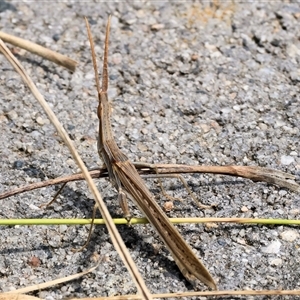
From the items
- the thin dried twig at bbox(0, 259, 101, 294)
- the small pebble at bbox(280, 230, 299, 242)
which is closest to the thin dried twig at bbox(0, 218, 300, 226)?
the small pebble at bbox(280, 230, 299, 242)

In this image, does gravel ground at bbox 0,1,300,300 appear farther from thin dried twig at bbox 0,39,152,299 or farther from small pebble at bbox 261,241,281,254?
thin dried twig at bbox 0,39,152,299

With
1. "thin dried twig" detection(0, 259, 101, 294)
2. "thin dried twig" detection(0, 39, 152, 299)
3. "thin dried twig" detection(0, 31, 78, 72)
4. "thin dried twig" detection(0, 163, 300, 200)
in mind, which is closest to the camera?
"thin dried twig" detection(0, 39, 152, 299)

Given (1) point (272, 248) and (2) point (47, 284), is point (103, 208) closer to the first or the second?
(2) point (47, 284)

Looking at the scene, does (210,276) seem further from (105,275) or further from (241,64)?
(241,64)

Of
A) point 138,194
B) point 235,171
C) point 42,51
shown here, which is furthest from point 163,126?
point 42,51

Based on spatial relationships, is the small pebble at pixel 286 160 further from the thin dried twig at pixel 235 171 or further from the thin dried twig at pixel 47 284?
the thin dried twig at pixel 47 284

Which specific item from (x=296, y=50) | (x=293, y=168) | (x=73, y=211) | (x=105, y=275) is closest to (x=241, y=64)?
(x=296, y=50)

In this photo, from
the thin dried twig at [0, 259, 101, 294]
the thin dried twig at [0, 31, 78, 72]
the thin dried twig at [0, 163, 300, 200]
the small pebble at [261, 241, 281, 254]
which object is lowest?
the thin dried twig at [0, 259, 101, 294]
